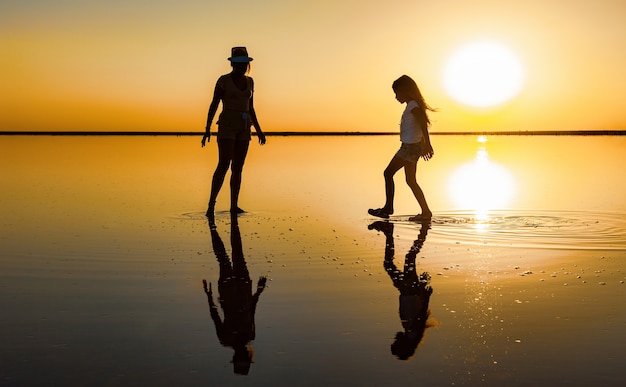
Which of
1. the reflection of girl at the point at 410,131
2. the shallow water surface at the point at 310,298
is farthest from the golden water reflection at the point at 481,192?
the reflection of girl at the point at 410,131

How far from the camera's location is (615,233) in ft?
34.5

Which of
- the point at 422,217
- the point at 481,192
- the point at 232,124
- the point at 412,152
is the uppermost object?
the point at 232,124

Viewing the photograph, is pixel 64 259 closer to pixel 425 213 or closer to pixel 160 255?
pixel 160 255

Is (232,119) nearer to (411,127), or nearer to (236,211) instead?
(236,211)

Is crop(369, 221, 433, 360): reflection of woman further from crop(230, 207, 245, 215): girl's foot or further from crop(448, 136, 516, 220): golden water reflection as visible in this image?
crop(448, 136, 516, 220): golden water reflection

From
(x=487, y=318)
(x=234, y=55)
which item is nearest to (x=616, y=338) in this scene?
(x=487, y=318)

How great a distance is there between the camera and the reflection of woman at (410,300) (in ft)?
15.7

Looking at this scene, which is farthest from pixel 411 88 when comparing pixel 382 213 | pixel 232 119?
pixel 232 119

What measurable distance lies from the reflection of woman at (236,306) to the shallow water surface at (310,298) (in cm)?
2

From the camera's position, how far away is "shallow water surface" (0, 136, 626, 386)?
4.32 meters

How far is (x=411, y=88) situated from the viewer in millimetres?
12883

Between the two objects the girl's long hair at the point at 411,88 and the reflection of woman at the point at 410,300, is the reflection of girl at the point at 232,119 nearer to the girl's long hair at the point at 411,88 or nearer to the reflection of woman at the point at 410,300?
the girl's long hair at the point at 411,88

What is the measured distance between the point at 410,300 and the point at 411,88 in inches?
283

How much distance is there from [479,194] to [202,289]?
37.6 ft
